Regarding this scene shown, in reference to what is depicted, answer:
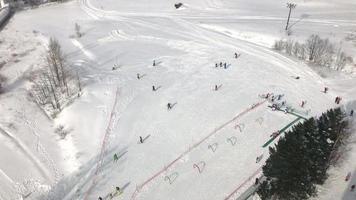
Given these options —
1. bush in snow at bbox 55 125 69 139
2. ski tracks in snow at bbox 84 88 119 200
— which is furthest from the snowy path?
ski tracks in snow at bbox 84 88 119 200

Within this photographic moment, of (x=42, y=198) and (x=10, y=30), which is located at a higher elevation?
(x=10, y=30)

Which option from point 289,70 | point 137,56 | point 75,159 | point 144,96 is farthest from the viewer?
point 137,56

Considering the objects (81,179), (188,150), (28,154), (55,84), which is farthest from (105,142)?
(55,84)

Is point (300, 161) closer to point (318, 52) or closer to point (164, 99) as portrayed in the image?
point (164, 99)

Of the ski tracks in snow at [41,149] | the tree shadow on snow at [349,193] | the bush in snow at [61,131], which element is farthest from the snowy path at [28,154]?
the tree shadow on snow at [349,193]

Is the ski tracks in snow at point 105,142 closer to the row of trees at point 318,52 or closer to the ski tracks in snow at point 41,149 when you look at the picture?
the ski tracks in snow at point 41,149

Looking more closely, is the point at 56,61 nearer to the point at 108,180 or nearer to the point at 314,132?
the point at 108,180

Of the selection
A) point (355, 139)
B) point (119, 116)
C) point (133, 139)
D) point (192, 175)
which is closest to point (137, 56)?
point (119, 116)
